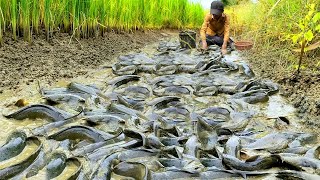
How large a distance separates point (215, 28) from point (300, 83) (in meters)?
4.01

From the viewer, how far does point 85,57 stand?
18.7 ft

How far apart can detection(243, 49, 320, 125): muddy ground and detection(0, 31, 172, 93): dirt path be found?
2.37 m

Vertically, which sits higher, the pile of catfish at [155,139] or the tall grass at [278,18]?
the tall grass at [278,18]

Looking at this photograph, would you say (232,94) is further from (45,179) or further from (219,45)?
(219,45)

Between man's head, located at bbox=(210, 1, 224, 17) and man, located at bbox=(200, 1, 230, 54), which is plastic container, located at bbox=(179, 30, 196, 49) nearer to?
man, located at bbox=(200, 1, 230, 54)

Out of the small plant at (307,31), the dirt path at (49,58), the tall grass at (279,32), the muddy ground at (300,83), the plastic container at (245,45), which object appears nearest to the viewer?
the muddy ground at (300,83)

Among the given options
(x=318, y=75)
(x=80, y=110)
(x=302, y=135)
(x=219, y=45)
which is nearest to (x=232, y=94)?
(x=318, y=75)

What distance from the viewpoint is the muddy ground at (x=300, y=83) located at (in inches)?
135

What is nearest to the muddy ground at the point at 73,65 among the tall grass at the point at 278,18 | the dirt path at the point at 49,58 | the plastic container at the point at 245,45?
the dirt path at the point at 49,58

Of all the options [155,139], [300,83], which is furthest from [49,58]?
[300,83]

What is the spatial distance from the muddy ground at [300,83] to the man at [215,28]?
1542mm

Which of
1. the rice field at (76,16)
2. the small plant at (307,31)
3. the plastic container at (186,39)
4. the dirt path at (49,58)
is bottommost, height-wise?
the plastic container at (186,39)

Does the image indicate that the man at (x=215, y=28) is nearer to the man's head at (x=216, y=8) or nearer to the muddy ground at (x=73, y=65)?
the man's head at (x=216, y=8)

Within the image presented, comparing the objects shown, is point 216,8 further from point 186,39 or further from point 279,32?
point 186,39
